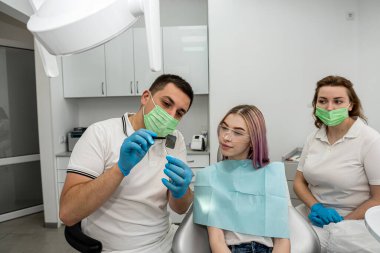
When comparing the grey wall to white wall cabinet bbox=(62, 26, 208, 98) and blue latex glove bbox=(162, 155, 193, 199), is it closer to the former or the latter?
white wall cabinet bbox=(62, 26, 208, 98)

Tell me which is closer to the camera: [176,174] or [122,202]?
[176,174]

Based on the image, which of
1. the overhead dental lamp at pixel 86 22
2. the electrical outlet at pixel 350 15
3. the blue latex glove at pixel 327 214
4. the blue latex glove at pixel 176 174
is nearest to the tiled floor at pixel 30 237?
the blue latex glove at pixel 176 174

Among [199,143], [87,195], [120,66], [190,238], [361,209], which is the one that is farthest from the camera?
[120,66]

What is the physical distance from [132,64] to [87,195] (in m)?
2.27

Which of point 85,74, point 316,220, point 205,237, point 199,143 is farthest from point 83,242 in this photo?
point 85,74

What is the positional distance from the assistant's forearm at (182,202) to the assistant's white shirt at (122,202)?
0.07 m

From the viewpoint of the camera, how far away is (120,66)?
3.13 metres

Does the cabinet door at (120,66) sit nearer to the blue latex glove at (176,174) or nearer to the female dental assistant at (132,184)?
the female dental assistant at (132,184)

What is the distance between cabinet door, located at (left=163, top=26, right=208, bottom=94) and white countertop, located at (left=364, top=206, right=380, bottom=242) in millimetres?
2245

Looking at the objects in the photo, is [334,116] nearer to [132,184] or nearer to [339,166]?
[339,166]

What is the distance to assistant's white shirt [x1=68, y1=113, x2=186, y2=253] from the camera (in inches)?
48.9

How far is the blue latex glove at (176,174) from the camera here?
3.65 feet

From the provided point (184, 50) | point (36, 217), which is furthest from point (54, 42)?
point (36, 217)

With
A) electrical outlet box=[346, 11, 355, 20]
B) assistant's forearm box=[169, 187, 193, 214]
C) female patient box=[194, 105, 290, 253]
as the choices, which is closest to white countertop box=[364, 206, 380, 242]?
female patient box=[194, 105, 290, 253]
